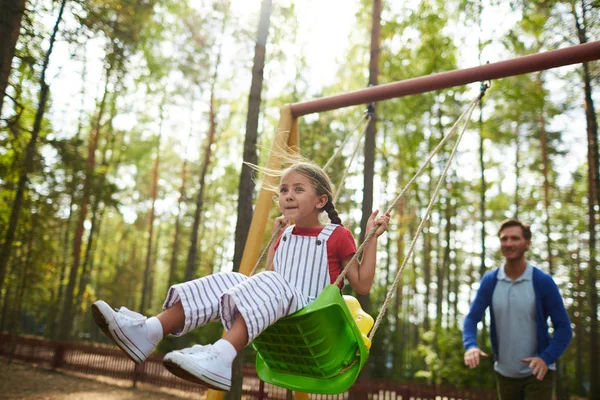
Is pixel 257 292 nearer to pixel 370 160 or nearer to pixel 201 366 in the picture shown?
pixel 201 366

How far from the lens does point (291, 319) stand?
204cm

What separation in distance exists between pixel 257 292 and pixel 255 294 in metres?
0.02

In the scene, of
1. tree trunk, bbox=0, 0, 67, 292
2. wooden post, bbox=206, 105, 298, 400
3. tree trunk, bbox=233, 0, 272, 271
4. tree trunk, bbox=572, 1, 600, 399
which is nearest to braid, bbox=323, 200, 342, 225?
wooden post, bbox=206, 105, 298, 400

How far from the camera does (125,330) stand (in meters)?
1.86

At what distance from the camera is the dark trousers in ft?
9.32

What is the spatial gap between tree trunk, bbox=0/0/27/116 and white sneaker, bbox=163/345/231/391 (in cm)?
→ 342

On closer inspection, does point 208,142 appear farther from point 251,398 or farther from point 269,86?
point 251,398

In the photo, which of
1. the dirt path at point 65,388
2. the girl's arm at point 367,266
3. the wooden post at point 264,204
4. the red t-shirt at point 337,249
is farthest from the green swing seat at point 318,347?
the dirt path at point 65,388

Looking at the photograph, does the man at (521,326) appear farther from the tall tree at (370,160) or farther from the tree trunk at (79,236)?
the tree trunk at (79,236)

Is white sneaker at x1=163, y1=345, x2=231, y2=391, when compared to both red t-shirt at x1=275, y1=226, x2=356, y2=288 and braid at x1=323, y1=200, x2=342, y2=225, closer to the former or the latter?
red t-shirt at x1=275, y1=226, x2=356, y2=288

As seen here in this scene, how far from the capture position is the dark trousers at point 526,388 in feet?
9.32

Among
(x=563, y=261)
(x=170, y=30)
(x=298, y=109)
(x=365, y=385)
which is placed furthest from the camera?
(x=563, y=261)

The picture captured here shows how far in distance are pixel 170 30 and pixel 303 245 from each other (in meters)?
11.9

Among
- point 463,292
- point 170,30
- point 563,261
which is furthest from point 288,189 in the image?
point 463,292
